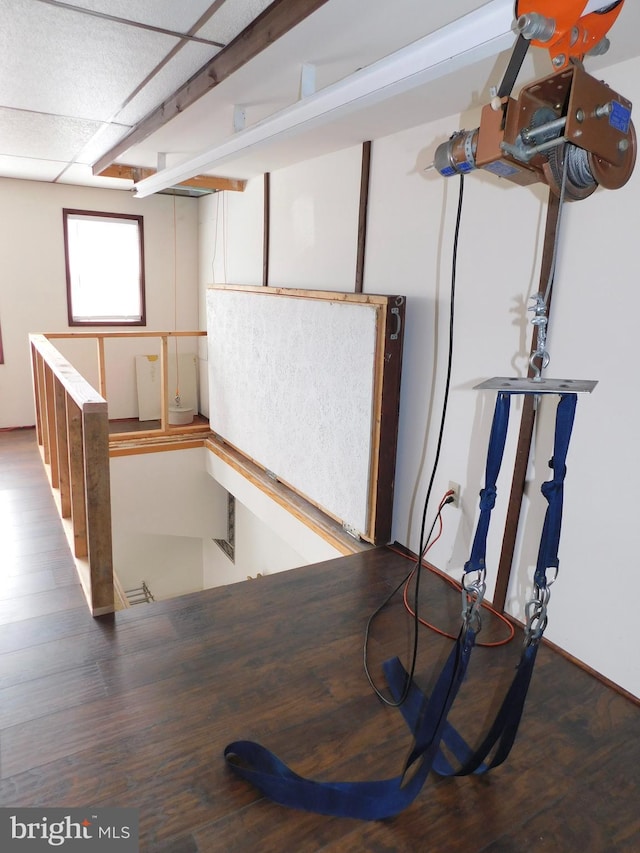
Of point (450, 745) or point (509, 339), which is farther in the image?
point (509, 339)

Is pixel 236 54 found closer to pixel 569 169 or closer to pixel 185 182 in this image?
pixel 569 169

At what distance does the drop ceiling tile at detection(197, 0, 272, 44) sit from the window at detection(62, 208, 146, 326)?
13.8 feet

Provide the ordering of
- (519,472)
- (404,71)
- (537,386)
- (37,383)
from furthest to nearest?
(37,383) < (519,472) < (404,71) < (537,386)

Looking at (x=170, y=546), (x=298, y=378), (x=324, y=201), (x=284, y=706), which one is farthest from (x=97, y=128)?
(x=170, y=546)

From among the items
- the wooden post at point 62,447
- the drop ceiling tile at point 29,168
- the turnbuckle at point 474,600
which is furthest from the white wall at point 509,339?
the drop ceiling tile at point 29,168

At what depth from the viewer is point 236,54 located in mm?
2195

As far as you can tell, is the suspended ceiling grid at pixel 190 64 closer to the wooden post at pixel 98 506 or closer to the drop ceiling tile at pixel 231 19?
the drop ceiling tile at pixel 231 19

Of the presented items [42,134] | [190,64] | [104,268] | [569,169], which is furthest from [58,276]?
[569,169]

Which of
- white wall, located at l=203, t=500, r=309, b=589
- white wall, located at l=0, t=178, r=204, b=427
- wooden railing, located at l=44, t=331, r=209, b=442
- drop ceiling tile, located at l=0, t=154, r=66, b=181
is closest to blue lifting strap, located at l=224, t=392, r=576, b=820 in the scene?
white wall, located at l=203, t=500, r=309, b=589

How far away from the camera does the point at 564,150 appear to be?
1298mm

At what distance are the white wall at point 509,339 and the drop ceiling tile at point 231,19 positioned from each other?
1.20m

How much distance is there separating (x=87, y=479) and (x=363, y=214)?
2254 mm

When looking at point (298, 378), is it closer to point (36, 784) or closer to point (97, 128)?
point (97, 128)

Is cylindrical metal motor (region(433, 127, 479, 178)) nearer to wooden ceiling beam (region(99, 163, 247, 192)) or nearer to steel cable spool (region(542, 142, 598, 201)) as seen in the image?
steel cable spool (region(542, 142, 598, 201))
